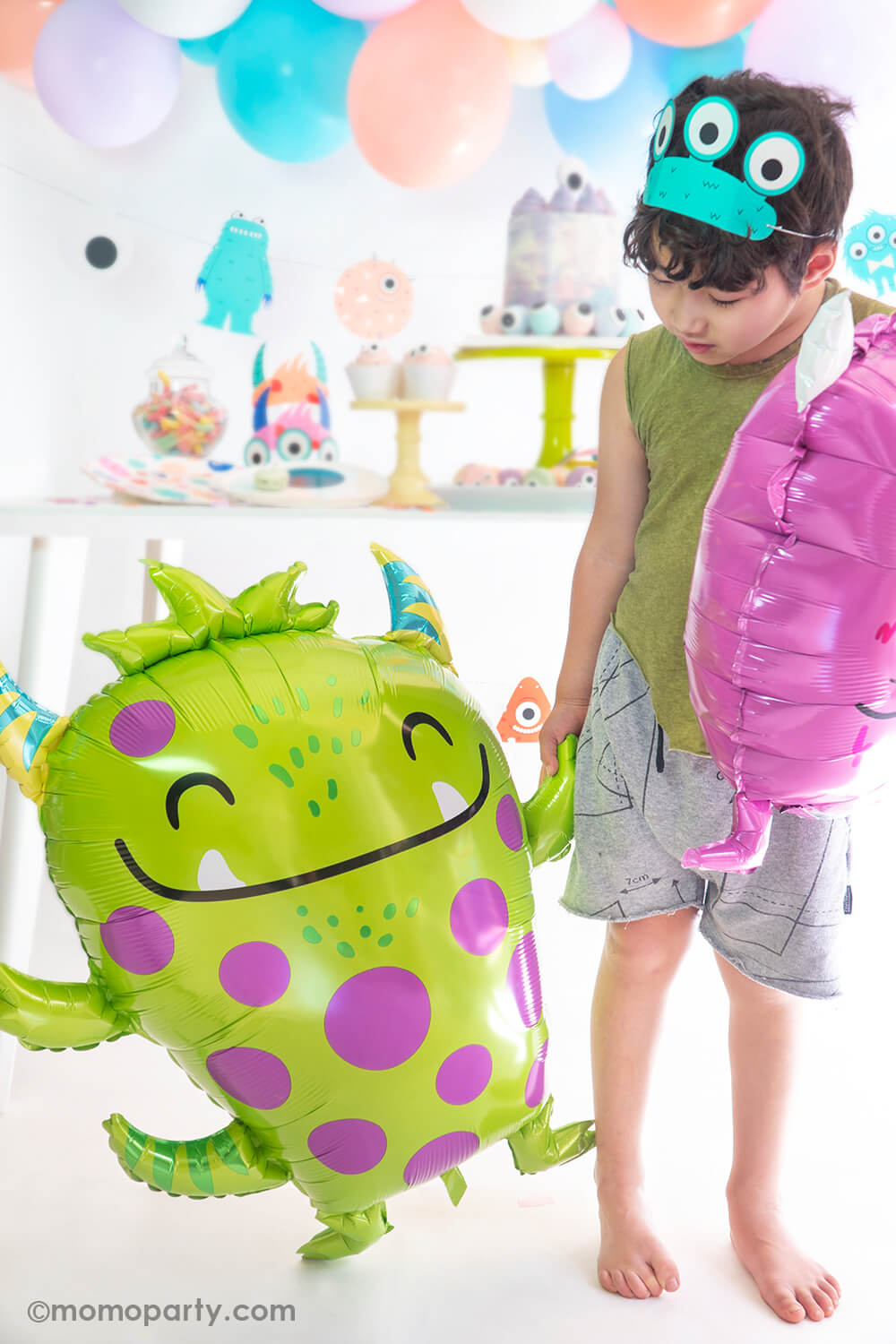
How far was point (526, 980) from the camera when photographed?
2.80 ft

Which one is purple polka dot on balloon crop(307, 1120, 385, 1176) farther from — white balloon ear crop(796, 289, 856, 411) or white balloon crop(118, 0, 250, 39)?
white balloon crop(118, 0, 250, 39)

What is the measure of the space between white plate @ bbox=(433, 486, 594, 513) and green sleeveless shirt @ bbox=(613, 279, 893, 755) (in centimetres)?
43

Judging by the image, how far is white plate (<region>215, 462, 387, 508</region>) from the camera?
137 centimetres

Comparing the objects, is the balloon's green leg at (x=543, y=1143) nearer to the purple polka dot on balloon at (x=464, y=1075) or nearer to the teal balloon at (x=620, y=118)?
the purple polka dot on balloon at (x=464, y=1075)

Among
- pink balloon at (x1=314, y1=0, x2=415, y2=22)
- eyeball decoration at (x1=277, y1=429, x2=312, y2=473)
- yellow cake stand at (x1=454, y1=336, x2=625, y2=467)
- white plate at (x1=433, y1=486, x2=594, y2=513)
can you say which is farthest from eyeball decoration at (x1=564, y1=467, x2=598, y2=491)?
pink balloon at (x1=314, y1=0, x2=415, y2=22)

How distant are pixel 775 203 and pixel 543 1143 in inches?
26.1

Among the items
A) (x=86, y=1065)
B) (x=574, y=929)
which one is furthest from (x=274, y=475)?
(x=574, y=929)

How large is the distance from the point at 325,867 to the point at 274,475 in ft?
2.43

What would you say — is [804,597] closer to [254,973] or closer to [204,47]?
[254,973]

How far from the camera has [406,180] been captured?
1.71 metres

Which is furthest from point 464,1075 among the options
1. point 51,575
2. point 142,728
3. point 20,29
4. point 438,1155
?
point 20,29

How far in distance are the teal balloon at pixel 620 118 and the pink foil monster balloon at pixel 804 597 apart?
1.10m

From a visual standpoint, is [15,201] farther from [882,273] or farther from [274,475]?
[882,273]

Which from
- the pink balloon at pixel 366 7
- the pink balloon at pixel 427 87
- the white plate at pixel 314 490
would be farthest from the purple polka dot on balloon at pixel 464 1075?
the pink balloon at pixel 366 7
